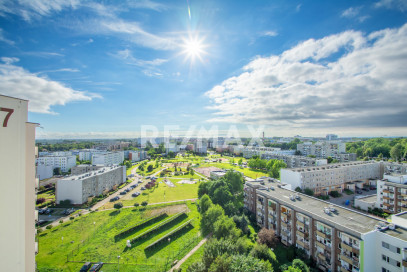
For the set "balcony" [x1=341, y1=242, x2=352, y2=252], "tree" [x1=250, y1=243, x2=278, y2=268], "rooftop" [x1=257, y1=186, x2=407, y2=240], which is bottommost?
"tree" [x1=250, y1=243, x2=278, y2=268]

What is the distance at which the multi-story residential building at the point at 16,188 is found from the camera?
2195 mm

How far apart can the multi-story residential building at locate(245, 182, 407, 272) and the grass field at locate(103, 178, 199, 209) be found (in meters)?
9.36

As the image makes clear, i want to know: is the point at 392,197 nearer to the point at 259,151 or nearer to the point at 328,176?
the point at 328,176

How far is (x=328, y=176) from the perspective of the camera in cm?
1941

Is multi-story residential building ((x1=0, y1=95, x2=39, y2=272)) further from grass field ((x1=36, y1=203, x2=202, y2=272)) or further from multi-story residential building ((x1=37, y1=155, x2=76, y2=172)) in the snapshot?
multi-story residential building ((x1=37, y1=155, x2=76, y2=172))

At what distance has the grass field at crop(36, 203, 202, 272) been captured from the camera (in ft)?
28.4

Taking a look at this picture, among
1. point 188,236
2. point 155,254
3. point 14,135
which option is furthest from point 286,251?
point 14,135

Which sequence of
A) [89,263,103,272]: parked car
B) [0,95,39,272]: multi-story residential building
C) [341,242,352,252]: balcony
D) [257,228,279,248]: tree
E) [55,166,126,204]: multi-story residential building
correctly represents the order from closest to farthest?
[0,95,39,272]: multi-story residential building → [341,242,352,252]: balcony → [89,263,103,272]: parked car → [257,228,279,248]: tree → [55,166,126,204]: multi-story residential building

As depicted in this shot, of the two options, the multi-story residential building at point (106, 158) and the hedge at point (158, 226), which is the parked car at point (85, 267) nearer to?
the hedge at point (158, 226)

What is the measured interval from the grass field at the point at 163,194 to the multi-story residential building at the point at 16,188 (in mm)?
15082

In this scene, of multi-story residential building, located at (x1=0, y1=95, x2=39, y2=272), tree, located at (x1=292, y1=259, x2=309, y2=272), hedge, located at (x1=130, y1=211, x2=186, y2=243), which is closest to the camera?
multi-story residential building, located at (x1=0, y1=95, x2=39, y2=272)

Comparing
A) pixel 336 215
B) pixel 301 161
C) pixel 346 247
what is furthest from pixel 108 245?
pixel 301 161

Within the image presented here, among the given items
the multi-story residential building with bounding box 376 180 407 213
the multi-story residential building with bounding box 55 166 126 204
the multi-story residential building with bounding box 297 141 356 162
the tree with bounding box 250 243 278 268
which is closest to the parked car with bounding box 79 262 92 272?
the tree with bounding box 250 243 278 268

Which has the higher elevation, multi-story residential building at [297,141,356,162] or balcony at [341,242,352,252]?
multi-story residential building at [297,141,356,162]
